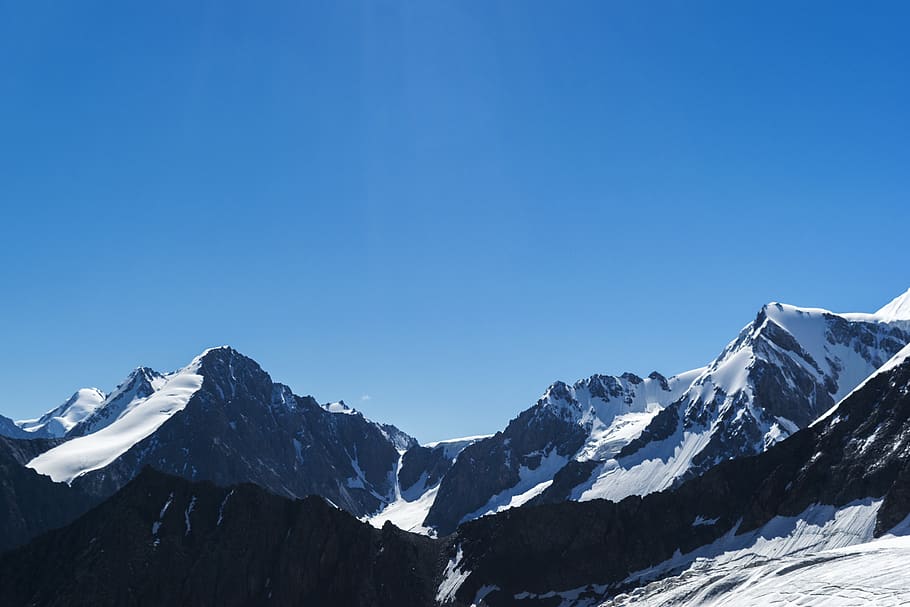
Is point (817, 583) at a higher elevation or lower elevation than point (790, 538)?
lower

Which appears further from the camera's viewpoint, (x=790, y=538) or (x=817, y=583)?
(x=790, y=538)

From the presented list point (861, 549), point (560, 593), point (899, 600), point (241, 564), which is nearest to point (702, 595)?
point (861, 549)

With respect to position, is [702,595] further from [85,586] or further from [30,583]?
[30,583]

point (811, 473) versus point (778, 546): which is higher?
point (811, 473)

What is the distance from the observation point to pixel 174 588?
7475 inches

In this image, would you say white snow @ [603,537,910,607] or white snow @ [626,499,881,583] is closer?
white snow @ [603,537,910,607]

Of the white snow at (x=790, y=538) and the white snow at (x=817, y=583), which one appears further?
the white snow at (x=790, y=538)

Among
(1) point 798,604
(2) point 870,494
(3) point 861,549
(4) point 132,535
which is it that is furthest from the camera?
(4) point 132,535

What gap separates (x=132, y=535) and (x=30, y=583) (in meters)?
24.5

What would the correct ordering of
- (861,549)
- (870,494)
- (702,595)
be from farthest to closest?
(870,494)
(702,595)
(861,549)

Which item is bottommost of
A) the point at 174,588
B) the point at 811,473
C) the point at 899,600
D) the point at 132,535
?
the point at 899,600

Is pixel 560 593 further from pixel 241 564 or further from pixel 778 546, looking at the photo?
pixel 241 564

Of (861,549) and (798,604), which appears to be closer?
(798,604)

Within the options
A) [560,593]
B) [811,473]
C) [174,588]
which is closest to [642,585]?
[560,593]
